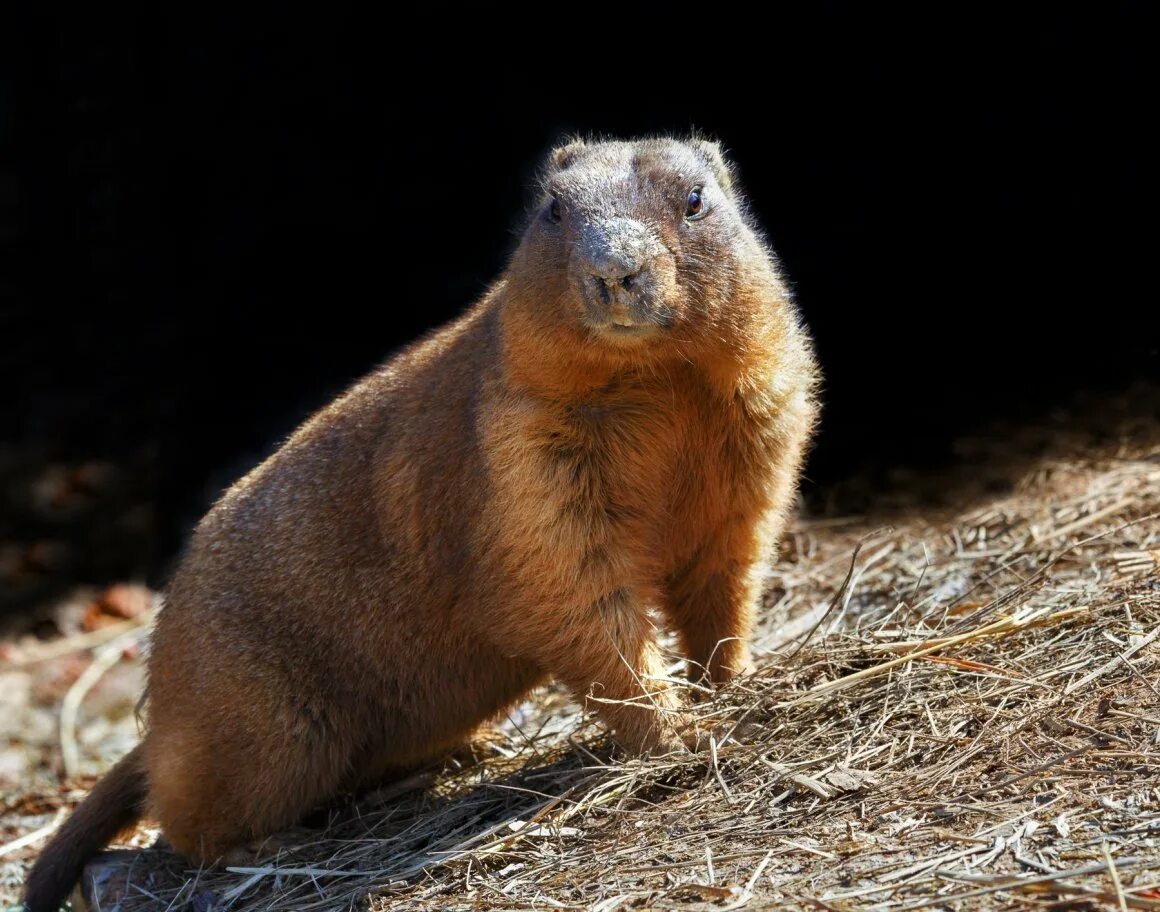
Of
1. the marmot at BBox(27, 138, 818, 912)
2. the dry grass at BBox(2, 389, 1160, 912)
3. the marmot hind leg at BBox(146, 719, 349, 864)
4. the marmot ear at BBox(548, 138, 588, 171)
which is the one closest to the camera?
the dry grass at BBox(2, 389, 1160, 912)

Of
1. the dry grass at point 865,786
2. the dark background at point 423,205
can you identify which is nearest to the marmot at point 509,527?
the dry grass at point 865,786

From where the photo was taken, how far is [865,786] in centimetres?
414

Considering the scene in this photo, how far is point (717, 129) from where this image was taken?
9508mm

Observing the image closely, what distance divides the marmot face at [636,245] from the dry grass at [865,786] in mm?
1530

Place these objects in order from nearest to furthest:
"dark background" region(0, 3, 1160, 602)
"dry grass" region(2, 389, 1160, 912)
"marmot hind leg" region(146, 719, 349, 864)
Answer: "dry grass" region(2, 389, 1160, 912) → "marmot hind leg" region(146, 719, 349, 864) → "dark background" region(0, 3, 1160, 602)

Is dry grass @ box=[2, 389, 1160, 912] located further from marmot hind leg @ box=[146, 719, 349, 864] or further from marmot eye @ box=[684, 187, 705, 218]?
marmot eye @ box=[684, 187, 705, 218]

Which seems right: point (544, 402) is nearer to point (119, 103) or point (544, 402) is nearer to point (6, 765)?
point (6, 765)

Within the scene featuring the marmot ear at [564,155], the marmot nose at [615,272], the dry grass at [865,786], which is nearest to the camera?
the dry grass at [865,786]

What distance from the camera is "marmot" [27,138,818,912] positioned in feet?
15.0

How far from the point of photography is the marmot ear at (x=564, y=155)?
5188 millimetres

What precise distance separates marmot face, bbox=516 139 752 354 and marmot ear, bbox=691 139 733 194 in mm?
172

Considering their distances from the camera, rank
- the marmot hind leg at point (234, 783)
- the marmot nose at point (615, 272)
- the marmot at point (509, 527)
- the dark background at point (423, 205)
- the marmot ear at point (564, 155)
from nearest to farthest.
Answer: the marmot nose at point (615, 272) → the marmot at point (509, 527) → the marmot ear at point (564, 155) → the marmot hind leg at point (234, 783) → the dark background at point (423, 205)

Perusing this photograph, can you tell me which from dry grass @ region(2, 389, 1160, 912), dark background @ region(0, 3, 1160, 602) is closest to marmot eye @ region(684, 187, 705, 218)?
dry grass @ region(2, 389, 1160, 912)

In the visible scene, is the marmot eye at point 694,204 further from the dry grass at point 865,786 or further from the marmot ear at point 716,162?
the dry grass at point 865,786
